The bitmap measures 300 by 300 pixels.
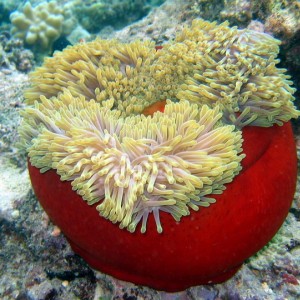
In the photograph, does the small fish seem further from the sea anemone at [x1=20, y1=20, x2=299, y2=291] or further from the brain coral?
the brain coral

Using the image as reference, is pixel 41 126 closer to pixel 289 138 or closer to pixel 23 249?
pixel 23 249

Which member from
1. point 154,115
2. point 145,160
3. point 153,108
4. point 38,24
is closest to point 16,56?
point 38,24

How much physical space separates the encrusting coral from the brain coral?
9.31 feet

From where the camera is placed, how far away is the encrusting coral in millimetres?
1801

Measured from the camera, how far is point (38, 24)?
16.4 feet

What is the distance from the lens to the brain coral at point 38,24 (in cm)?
495

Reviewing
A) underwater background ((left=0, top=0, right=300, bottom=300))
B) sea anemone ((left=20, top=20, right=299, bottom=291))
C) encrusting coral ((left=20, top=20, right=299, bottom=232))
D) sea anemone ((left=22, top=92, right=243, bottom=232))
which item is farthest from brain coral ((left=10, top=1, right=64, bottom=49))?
sea anemone ((left=22, top=92, right=243, bottom=232))

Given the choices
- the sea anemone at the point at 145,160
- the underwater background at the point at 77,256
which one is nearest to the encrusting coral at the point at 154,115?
the sea anemone at the point at 145,160

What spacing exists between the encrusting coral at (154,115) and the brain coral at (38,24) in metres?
2.84

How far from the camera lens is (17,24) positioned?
4.96m

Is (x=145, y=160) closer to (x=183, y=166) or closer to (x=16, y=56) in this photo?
(x=183, y=166)

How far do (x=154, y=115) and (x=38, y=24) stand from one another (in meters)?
3.71

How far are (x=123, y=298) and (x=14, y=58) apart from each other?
10.6 feet

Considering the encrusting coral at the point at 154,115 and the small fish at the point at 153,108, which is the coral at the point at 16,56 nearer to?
the encrusting coral at the point at 154,115
